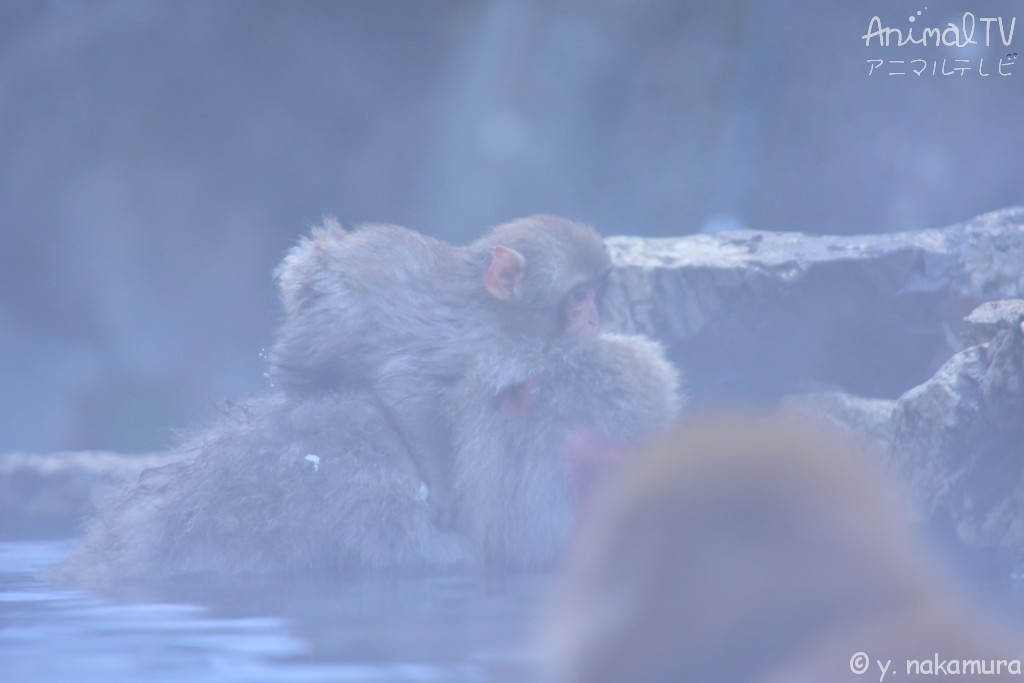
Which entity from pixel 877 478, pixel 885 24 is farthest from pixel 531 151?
pixel 877 478

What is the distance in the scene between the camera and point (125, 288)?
8.29m

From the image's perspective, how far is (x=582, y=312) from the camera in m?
4.38

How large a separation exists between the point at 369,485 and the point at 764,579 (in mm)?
2847

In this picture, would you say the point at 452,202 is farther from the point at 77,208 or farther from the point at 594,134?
the point at 77,208

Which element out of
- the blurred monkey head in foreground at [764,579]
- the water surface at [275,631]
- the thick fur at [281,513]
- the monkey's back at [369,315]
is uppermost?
the monkey's back at [369,315]

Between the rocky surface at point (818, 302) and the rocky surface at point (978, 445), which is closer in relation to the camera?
the rocky surface at point (978, 445)

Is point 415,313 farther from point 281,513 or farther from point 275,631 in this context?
point 275,631

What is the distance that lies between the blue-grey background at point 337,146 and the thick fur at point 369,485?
400 centimetres

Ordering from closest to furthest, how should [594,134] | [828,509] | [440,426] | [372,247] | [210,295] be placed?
[828,509] < [440,426] < [372,247] < [594,134] < [210,295]

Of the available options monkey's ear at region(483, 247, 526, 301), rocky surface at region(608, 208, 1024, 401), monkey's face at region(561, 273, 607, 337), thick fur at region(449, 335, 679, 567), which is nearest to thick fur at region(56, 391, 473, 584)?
thick fur at region(449, 335, 679, 567)

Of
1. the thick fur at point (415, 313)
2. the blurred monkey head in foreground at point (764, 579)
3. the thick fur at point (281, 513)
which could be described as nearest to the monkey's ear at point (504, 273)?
the thick fur at point (415, 313)

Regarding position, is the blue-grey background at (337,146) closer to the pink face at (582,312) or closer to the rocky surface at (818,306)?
the rocky surface at (818,306)

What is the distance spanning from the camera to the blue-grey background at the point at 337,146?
7.62m

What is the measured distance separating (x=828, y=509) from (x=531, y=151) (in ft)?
23.5
